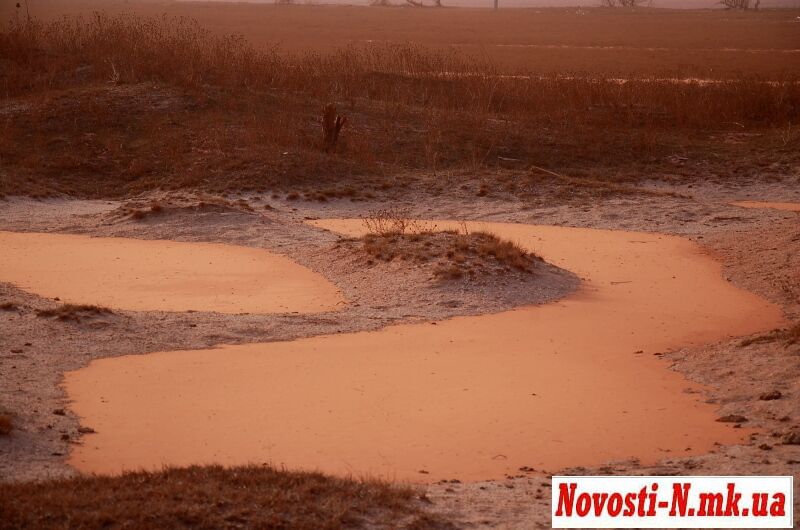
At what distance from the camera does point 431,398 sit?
7.79 meters

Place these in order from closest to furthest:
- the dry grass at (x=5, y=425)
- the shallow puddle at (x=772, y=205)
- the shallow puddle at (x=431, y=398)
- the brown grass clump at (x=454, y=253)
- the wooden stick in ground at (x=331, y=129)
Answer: the dry grass at (x=5, y=425) → the shallow puddle at (x=431, y=398) → the brown grass clump at (x=454, y=253) → the shallow puddle at (x=772, y=205) → the wooden stick in ground at (x=331, y=129)

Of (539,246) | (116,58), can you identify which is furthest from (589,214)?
(116,58)

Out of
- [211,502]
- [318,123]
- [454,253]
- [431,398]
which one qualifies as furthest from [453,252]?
[318,123]

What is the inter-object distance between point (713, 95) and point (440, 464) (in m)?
20.7

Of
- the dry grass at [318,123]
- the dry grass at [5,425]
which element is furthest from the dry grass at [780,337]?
the dry grass at [318,123]

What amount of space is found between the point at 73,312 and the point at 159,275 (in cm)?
274

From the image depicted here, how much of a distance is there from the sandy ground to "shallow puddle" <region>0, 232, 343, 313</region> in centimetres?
37

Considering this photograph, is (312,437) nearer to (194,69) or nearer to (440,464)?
(440,464)

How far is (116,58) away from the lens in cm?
2403

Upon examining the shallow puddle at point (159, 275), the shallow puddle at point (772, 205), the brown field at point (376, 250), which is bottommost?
the shallow puddle at point (159, 275)

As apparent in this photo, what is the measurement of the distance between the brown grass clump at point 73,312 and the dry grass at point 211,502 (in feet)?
12.9

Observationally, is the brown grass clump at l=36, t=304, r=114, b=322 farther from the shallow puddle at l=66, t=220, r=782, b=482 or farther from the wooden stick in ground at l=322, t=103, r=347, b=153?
the wooden stick in ground at l=322, t=103, r=347, b=153

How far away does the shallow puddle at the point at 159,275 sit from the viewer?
1089 centimetres

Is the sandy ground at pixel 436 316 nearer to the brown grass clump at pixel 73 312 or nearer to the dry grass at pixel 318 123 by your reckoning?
the brown grass clump at pixel 73 312
